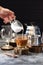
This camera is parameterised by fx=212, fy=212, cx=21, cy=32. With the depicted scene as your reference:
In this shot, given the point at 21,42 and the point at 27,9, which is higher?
the point at 27,9

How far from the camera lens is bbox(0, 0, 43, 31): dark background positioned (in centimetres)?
296

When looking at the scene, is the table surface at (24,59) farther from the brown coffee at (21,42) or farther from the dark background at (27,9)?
the dark background at (27,9)

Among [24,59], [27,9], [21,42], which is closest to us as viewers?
[24,59]

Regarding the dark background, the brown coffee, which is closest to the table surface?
the brown coffee

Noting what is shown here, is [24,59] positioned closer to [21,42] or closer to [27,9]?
[21,42]

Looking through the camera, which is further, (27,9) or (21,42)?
(27,9)

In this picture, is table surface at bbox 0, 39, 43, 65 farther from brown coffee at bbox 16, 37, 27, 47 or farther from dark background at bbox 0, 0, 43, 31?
dark background at bbox 0, 0, 43, 31

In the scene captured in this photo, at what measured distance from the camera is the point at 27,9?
2.98 metres

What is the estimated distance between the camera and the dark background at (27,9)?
9.70 ft

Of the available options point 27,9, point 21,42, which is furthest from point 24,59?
point 27,9

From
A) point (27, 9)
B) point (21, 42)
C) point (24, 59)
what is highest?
point (27, 9)

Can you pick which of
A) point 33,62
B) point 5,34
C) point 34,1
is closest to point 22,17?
point 34,1

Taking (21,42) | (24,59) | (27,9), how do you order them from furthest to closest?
(27,9)
(21,42)
(24,59)

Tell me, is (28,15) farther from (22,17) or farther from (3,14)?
(3,14)
